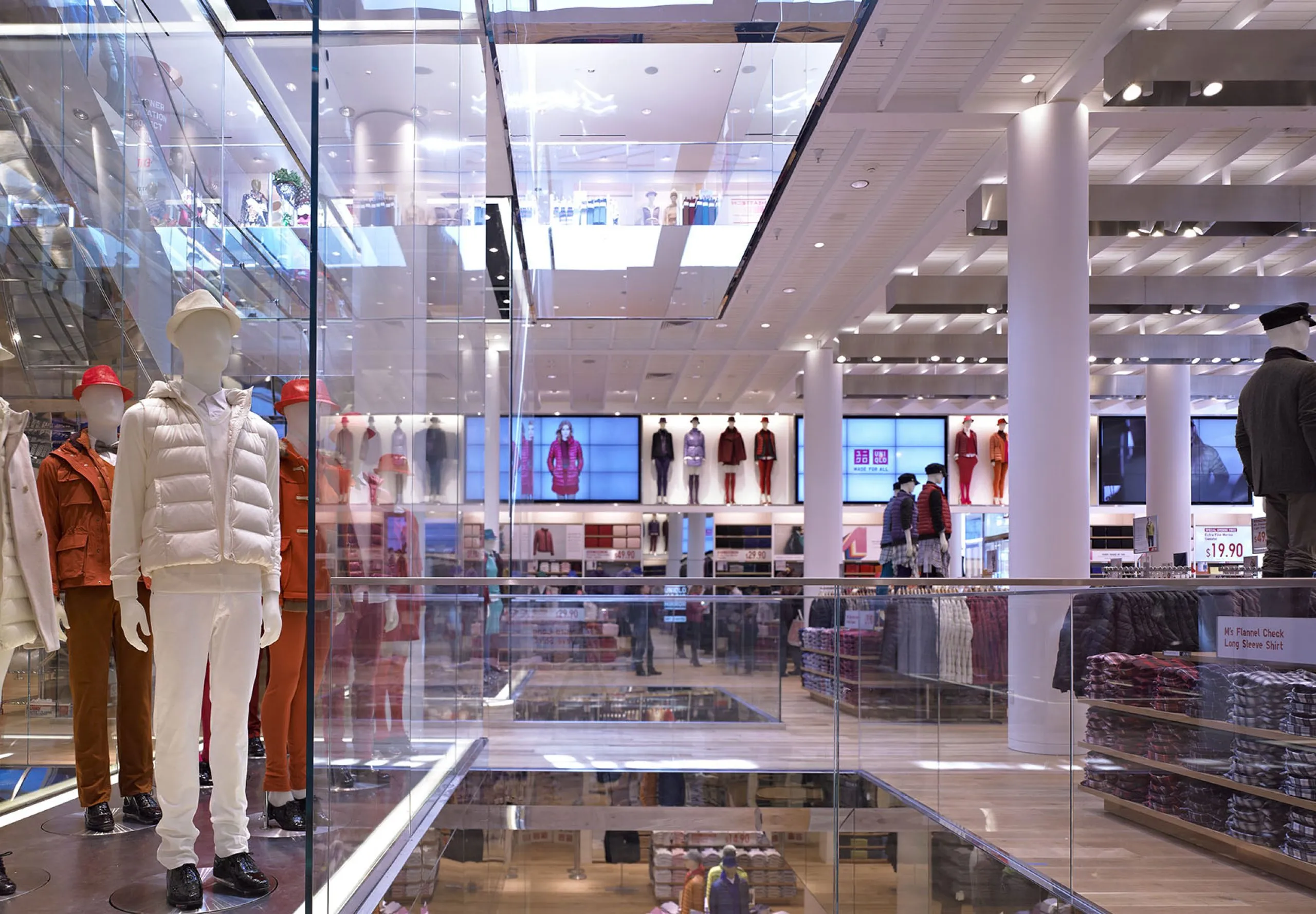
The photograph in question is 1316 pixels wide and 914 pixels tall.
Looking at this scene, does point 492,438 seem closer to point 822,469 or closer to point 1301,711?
point 1301,711

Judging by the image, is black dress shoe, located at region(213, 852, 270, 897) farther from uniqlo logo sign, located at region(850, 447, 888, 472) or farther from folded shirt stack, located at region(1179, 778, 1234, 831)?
uniqlo logo sign, located at region(850, 447, 888, 472)

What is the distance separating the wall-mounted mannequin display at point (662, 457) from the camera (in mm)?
21781

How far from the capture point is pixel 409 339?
3.12 metres

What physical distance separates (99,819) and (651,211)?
646 cm

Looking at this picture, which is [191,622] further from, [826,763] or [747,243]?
[747,243]

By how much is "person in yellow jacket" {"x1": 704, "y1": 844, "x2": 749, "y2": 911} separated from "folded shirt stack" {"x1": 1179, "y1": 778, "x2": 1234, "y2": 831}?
2.01 metres

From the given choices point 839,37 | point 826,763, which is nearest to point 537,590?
point 826,763

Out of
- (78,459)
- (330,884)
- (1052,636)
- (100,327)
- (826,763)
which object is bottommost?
(826,763)

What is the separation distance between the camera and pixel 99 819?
130 inches

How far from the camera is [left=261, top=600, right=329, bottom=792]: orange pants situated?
10.5 ft

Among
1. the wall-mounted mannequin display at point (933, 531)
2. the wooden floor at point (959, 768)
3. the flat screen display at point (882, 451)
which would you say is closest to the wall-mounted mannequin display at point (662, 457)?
the flat screen display at point (882, 451)

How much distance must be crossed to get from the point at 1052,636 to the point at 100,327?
4219 mm

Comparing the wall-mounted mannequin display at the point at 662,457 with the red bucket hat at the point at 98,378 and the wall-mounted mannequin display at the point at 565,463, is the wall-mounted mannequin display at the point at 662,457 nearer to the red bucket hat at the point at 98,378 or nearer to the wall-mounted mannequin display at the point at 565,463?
the wall-mounted mannequin display at the point at 565,463

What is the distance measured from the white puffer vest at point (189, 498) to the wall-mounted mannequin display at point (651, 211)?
6.24 metres
